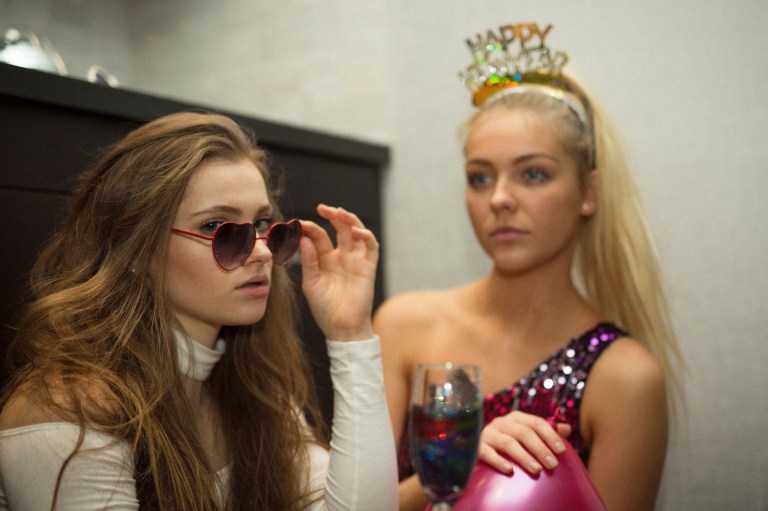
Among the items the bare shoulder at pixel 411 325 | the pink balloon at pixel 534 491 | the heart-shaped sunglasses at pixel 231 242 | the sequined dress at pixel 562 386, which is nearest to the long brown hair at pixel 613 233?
the sequined dress at pixel 562 386

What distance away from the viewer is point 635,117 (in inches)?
82.1

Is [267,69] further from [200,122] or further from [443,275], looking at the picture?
[200,122]

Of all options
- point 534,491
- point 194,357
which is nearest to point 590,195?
point 534,491

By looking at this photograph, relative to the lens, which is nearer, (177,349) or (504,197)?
(177,349)

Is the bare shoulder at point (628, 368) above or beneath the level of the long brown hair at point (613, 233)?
beneath

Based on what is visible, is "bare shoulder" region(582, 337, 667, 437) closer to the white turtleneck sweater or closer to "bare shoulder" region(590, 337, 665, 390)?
"bare shoulder" region(590, 337, 665, 390)

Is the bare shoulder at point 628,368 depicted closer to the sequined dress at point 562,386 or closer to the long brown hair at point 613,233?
the sequined dress at point 562,386

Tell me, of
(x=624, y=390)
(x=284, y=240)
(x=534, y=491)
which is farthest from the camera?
(x=624, y=390)

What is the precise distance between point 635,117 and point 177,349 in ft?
4.67

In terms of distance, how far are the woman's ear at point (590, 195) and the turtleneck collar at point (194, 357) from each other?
959 mm

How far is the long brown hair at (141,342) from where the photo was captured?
3.96 feet

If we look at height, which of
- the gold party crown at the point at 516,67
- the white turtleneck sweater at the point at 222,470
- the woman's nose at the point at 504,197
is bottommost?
the white turtleneck sweater at the point at 222,470

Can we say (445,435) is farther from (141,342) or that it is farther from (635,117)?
(635,117)

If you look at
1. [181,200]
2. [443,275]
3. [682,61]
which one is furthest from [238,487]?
[682,61]
